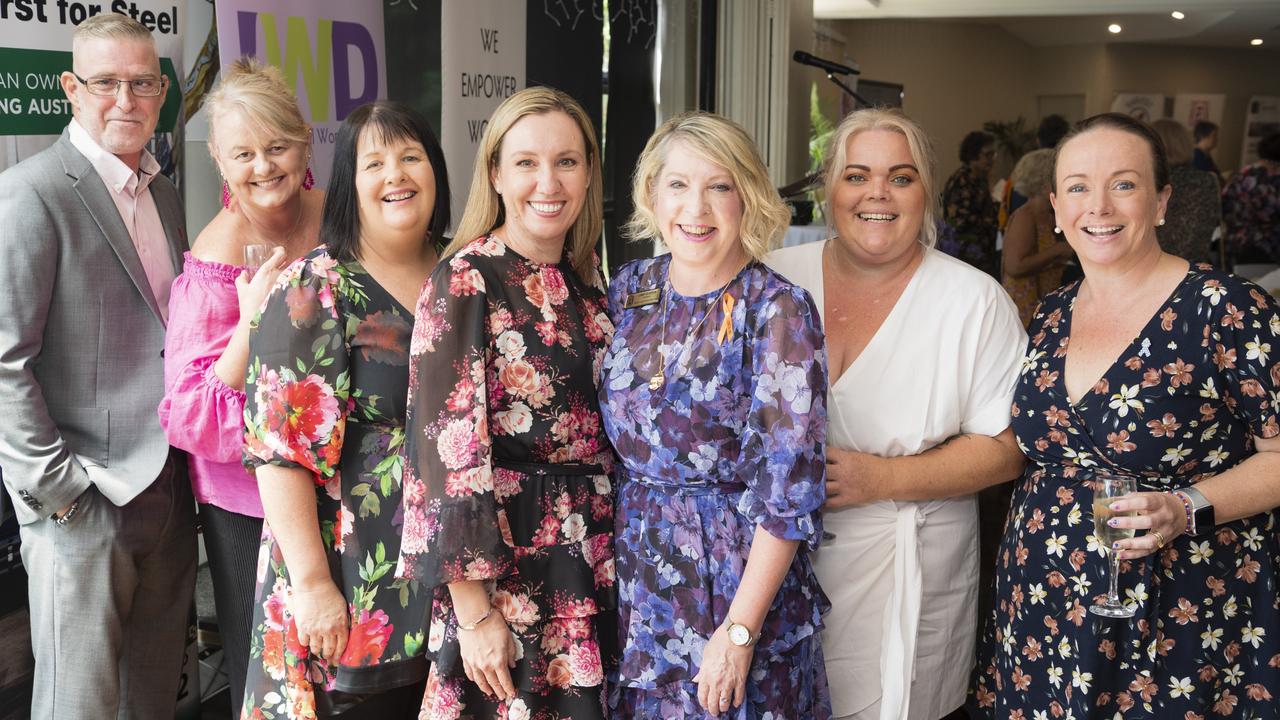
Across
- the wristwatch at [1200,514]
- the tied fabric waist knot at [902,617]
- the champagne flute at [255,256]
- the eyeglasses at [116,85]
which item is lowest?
the tied fabric waist knot at [902,617]

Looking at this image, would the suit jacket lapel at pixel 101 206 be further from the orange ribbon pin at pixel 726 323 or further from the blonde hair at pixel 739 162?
the orange ribbon pin at pixel 726 323

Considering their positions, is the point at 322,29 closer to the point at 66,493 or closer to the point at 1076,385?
the point at 66,493

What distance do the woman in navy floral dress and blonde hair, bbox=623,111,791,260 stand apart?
69 cm

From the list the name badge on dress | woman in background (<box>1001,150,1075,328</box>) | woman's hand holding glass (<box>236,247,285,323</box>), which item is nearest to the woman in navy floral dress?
the name badge on dress

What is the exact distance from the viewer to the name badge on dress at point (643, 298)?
2.01 metres

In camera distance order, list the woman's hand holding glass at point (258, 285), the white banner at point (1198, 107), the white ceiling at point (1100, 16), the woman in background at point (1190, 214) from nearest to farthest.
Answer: the woman's hand holding glass at point (258, 285)
the woman in background at point (1190, 214)
the white ceiling at point (1100, 16)
the white banner at point (1198, 107)

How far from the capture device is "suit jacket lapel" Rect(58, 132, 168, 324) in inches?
87.8

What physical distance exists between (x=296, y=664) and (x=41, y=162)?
3.83 ft

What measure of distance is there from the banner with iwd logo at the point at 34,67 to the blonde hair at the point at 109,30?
57 mm

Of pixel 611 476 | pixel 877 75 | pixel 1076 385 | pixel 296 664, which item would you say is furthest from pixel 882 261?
pixel 877 75

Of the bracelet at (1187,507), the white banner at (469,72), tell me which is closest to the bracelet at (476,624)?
the bracelet at (1187,507)

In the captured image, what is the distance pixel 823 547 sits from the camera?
2203mm

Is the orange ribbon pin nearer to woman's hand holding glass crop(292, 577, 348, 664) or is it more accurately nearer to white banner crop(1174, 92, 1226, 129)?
woman's hand holding glass crop(292, 577, 348, 664)

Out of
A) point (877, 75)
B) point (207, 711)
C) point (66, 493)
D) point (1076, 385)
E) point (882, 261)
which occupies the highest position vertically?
point (877, 75)
